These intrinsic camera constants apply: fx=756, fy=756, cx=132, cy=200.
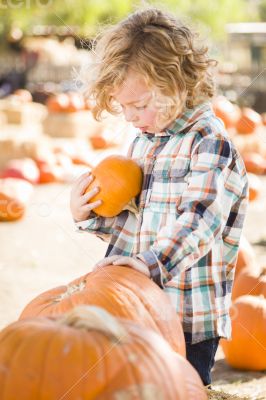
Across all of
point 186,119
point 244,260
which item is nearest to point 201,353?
point 186,119

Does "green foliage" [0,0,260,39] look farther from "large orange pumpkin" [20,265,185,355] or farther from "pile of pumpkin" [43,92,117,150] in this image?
"large orange pumpkin" [20,265,185,355]

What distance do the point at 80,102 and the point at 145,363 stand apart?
12268 mm

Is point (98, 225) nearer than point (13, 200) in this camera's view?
Yes

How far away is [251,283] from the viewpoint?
421cm

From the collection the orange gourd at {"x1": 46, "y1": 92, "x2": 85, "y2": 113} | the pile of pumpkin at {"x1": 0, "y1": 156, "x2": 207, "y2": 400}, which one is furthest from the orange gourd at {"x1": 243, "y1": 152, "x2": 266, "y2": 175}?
the pile of pumpkin at {"x1": 0, "y1": 156, "x2": 207, "y2": 400}

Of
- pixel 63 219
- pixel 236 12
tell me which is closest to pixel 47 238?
pixel 63 219

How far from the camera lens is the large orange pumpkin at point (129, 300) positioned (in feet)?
6.72

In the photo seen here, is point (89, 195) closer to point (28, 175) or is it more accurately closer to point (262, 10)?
point (28, 175)

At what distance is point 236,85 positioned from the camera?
19.8 m

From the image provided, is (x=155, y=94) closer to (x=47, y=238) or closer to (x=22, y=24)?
(x=47, y=238)

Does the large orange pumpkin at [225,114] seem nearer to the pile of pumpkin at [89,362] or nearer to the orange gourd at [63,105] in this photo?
the orange gourd at [63,105]

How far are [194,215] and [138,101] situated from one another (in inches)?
17.9

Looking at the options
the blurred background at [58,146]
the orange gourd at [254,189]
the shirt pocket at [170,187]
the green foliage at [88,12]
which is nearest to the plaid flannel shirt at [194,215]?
the shirt pocket at [170,187]

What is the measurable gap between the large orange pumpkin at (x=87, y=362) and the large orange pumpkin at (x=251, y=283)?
8.08 feet
